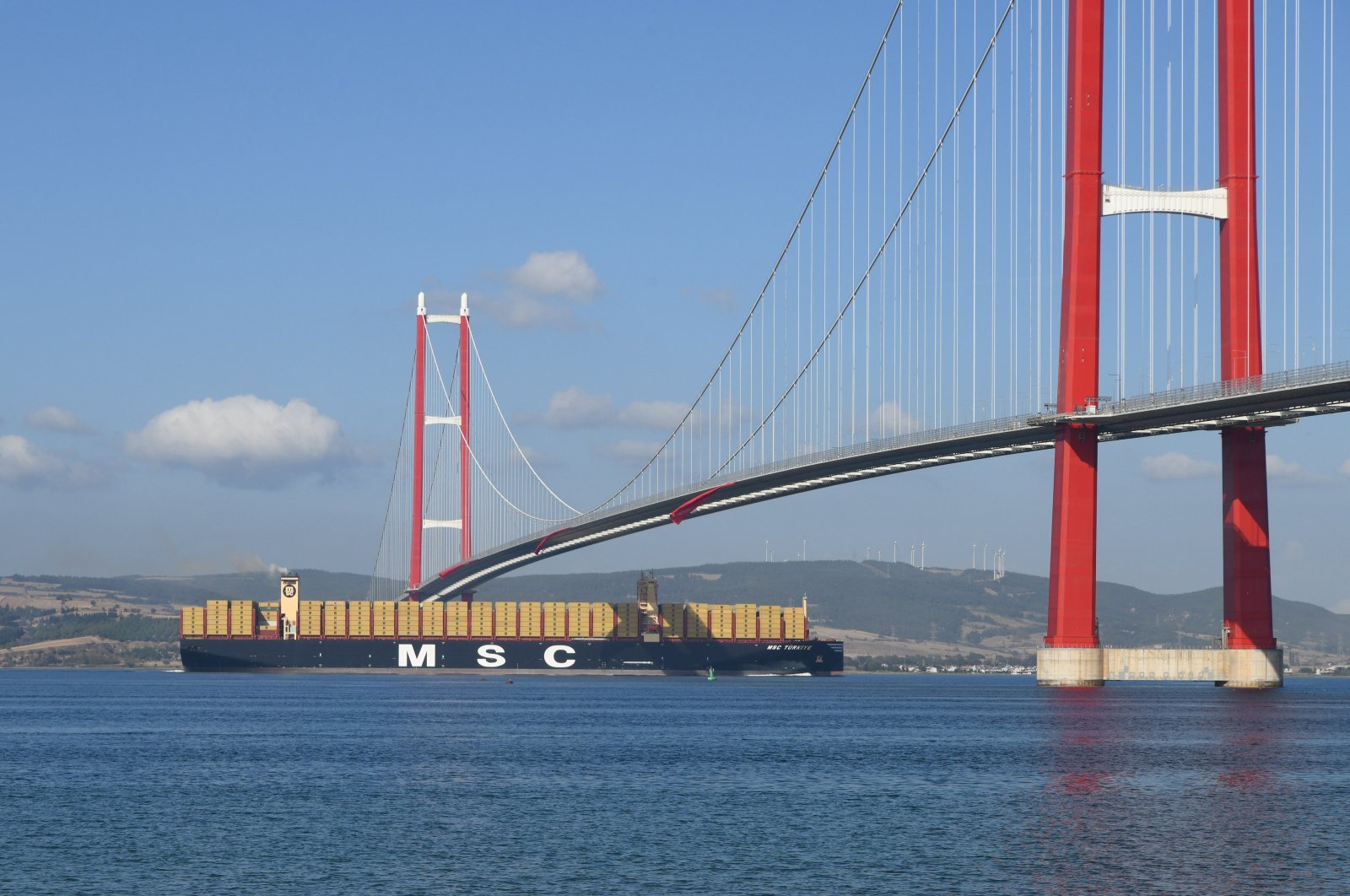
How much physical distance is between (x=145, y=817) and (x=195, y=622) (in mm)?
83405

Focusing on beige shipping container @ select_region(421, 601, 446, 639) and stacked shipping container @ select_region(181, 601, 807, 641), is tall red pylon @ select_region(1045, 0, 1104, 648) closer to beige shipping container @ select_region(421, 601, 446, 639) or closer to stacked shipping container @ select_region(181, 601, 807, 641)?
stacked shipping container @ select_region(181, 601, 807, 641)

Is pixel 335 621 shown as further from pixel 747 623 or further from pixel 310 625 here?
pixel 747 623

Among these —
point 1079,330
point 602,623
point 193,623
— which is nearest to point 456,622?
point 602,623

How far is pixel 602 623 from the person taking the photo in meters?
108

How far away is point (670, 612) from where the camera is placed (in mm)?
108625

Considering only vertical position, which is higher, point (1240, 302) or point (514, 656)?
point (1240, 302)

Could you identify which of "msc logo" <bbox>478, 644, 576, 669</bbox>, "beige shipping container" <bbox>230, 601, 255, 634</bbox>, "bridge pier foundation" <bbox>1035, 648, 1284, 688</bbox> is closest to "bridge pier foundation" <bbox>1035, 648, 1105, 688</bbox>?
"bridge pier foundation" <bbox>1035, 648, 1284, 688</bbox>

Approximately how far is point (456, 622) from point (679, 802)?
76280 millimetres

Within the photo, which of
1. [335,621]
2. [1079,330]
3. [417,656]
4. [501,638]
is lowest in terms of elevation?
[417,656]

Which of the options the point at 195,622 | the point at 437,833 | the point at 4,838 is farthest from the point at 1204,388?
the point at 195,622

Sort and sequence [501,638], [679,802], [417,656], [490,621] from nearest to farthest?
[679,802], [417,656], [501,638], [490,621]

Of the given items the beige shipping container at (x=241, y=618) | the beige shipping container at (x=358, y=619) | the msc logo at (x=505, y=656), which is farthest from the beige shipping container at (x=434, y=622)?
the beige shipping container at (x=241, y=618)

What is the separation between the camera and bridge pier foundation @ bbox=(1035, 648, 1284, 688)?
6038 centimetres

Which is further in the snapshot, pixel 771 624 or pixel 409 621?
pixel 771 624
